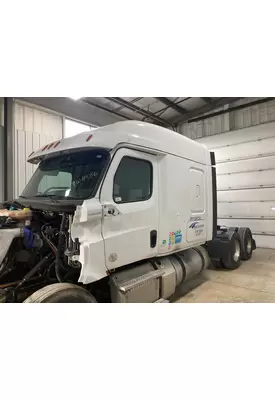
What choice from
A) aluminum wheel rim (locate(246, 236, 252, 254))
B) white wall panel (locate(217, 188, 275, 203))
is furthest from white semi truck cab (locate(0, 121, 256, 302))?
aluminum wheel rim (locate(246, 236, 252, 254))

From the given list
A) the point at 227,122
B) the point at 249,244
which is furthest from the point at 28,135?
the point at 249,244

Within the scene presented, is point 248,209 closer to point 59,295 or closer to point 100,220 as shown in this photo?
point 100,220

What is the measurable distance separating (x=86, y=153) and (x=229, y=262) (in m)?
3.34

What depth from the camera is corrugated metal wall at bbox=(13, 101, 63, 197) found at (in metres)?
2.72

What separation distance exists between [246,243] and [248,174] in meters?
1.46

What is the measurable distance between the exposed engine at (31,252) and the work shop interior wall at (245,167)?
274cm

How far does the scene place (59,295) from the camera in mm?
1695

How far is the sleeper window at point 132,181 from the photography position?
6.86ft

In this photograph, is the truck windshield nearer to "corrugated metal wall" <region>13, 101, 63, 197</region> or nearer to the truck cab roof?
the truck cab roof

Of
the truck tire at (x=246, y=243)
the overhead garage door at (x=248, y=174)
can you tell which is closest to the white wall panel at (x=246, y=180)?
A: the overhead garage door at (x=248, y=174)

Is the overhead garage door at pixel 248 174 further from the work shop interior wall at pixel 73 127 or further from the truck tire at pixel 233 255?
the work shop interior wall at pixel 73 127

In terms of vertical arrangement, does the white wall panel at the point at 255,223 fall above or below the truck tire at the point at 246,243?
above

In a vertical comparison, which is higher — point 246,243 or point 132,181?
point 132,181
